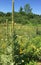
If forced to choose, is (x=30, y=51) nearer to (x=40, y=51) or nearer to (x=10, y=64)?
(x=40, y=51)

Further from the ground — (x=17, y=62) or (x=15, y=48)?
(x=15, y=48)

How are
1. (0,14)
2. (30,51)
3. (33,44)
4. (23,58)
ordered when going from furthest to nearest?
(0,14) < (33,44) < (30,51) < (23,58)

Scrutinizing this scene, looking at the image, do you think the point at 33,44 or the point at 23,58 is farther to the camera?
the point at 33,44

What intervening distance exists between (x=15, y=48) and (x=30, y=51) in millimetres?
2510

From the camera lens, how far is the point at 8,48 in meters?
6.28

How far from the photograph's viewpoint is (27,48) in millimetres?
8789

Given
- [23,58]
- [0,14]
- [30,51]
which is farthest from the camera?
[0,14]

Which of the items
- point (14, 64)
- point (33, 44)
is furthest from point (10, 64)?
point (33, 44)

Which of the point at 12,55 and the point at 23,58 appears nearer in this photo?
the point at 12,55

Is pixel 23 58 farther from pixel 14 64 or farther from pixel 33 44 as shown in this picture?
pixel 33 44

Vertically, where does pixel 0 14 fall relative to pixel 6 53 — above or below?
below

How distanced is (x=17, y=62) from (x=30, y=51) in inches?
91.7

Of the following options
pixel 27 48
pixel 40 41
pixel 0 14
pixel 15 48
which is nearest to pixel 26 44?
pixel 27 48

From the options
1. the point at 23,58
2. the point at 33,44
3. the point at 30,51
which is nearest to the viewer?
the point at 23,58
